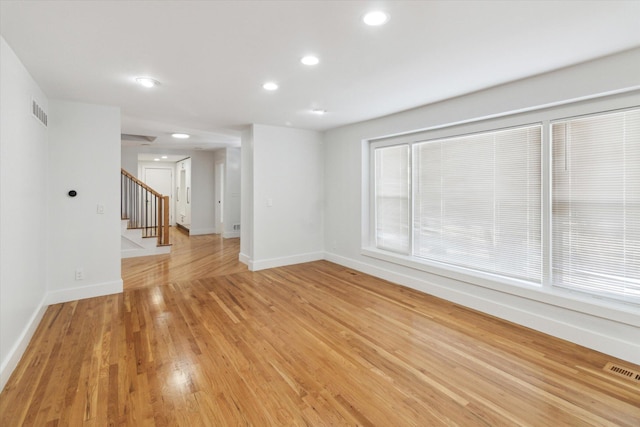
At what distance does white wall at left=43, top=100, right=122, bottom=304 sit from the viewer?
147 inches

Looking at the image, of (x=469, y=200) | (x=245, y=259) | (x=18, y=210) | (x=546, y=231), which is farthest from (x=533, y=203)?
(x=18, y=210)

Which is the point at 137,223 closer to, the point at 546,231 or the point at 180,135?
the point at 180,135

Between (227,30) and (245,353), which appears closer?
(227,30)

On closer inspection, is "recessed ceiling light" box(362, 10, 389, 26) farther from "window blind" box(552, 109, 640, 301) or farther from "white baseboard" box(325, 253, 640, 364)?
"white baseboard" box(325, 253, 640, 364)

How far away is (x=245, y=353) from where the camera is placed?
261cm

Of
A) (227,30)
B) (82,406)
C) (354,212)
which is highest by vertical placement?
(227,30)

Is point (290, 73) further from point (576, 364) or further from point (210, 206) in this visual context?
point (210, 206)

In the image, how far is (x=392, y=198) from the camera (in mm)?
4859

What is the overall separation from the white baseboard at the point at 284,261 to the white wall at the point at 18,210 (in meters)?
2.67

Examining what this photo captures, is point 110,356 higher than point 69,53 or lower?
lower

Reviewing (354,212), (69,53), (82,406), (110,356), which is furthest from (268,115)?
(82,406)

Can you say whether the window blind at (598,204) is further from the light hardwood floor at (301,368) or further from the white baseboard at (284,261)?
the white baseboard at (284,261)

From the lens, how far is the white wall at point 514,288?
8.29ft

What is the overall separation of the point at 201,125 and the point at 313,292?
131 inches
